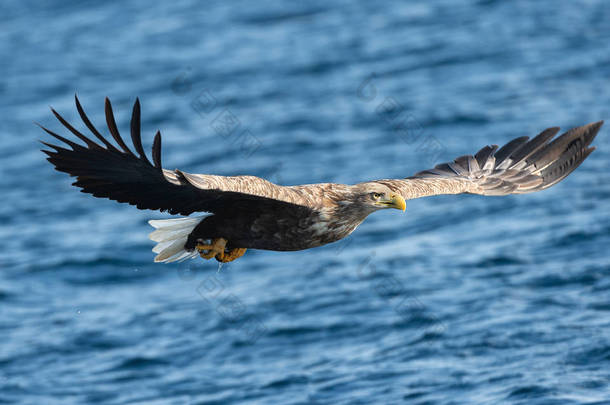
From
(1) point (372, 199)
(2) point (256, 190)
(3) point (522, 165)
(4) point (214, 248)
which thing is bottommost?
(2) point (256, 190)

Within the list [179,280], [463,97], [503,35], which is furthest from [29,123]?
[503,35]

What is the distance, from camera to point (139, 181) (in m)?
7.44

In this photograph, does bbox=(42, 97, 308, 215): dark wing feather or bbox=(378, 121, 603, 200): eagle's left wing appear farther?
bbox=(378, 121, 603, 200): eagle's left wing

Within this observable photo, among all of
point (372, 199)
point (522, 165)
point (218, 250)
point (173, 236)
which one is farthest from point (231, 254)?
point (522, 165)

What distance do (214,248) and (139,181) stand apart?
151 cm

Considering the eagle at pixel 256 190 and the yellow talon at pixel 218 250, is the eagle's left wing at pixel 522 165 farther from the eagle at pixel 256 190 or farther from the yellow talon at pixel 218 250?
the yellow talon at pixel 218 250

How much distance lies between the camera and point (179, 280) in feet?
54.8

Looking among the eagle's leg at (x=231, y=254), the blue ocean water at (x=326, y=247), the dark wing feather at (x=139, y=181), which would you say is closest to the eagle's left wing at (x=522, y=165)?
the eagle's leg at (x=231, y=254)

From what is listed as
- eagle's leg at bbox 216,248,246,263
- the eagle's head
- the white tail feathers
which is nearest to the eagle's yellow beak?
the eagle's head

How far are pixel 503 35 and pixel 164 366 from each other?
43.2 feet

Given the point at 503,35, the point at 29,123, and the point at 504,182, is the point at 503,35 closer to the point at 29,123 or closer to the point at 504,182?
the point at 29,123

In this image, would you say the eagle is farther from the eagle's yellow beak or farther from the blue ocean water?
the blue ocean water

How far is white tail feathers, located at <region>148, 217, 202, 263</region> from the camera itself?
8.89 meters

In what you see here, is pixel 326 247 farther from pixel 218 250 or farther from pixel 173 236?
pixel 218 250
